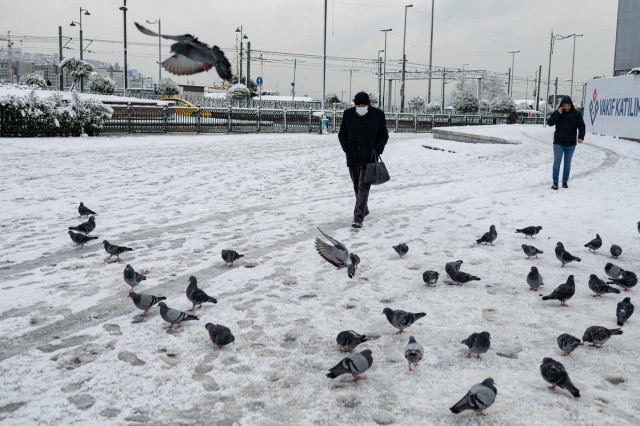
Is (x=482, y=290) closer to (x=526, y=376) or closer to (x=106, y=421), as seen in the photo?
(x=526, y=376)

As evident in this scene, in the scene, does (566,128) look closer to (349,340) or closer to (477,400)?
(349,340)

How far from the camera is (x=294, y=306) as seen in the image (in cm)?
503

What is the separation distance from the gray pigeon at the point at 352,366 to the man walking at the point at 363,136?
4.64 metres

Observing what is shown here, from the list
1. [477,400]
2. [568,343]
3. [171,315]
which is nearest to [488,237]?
[568,343]

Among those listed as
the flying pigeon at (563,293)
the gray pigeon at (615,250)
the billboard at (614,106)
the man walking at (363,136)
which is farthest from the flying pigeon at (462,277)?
the billboard at (614,106)

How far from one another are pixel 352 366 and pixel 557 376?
4.26 feet

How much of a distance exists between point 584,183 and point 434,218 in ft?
17.0

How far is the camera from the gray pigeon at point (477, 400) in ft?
10.3

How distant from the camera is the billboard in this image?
22.0 meters

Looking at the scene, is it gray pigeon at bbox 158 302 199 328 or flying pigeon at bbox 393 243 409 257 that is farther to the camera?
flying pigeon at bbox 393 243 409 257

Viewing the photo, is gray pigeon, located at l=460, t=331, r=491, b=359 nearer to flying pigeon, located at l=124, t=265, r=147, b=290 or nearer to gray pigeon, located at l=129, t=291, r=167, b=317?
gray pigeon, located at l=129, t=291, r=167, b=317

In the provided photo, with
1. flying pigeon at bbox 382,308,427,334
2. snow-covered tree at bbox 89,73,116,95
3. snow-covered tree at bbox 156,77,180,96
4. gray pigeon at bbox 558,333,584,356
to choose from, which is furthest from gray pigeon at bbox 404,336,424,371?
snow-covered tree at bbox 156,77,180,96

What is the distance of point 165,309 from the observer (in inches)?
173

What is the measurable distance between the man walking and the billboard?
58.3 ft
